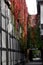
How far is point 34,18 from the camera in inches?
1224

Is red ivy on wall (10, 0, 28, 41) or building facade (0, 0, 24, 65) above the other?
red ivy on wall (10, 0, 28, 41)

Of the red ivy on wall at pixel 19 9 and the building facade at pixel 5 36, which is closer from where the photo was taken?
the building facade at pixel 5 36

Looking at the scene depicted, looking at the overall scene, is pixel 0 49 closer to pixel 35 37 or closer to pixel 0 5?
pixel 0 5

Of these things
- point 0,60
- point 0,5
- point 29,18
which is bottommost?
point 0,60

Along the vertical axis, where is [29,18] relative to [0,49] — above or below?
above

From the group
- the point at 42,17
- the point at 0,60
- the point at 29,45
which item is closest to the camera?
the point at 0,60

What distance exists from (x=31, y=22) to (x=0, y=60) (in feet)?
69.7

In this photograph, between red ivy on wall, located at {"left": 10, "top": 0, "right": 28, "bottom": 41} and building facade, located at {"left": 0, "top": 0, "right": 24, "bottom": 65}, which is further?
red ivy on wall, located at {"left": 10, "top": 0, "right": 28, "bottom": 41}

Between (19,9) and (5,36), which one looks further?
(19,9)

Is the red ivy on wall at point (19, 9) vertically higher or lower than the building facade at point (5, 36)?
higher

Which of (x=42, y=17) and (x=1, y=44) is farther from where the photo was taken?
(x=42, y=17)

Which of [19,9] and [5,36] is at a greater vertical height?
[19,9]

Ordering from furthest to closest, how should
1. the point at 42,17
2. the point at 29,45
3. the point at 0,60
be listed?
the point at 29,45 → the point at 42,17 → the point at 0,60

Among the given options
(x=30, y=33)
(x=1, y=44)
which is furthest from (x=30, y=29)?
(x=1, y=44)
